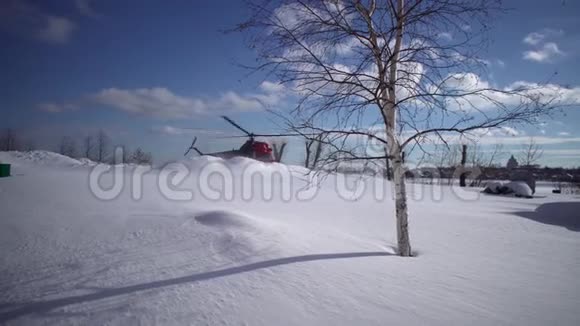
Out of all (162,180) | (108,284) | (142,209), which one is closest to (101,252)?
(108,284)

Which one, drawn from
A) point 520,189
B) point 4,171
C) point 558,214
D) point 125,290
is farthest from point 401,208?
point 520,189

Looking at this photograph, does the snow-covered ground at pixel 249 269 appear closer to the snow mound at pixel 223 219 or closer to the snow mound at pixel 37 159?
the snow mound at pixel 223 219

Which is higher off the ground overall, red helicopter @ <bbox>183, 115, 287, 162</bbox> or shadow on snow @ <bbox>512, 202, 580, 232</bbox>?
red helicopter @ <bbox>183, 115, 287, 162</bbox>

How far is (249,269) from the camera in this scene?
309 centimetres

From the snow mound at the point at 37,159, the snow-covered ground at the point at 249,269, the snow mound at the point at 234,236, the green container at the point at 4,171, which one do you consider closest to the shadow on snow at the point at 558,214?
the snow-covered ground at the point at 249,269

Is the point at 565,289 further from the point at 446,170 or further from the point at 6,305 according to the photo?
the point at 446,170

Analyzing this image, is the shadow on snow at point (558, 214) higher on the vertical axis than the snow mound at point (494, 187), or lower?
lower

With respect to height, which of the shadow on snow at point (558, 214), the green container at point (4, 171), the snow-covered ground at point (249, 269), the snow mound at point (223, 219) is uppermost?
the green container at point (4, 171)

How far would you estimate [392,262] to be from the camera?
3.72 meters

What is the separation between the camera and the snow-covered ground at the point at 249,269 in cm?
231

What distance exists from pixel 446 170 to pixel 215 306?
1023 inches

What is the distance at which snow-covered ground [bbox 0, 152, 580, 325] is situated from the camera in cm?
231

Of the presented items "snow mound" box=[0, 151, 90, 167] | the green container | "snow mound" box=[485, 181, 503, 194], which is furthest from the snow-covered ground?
"snow mound" box=[485, 181, 503, 194]

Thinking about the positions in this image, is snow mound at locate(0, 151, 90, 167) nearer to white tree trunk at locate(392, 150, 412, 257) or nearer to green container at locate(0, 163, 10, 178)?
green container at locate(0, 163, 10, 178)
